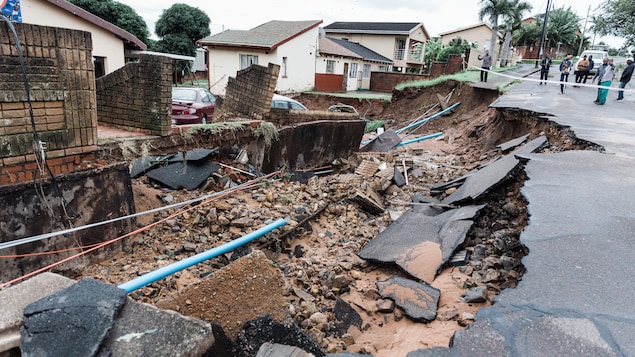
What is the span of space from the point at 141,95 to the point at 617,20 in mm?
50804

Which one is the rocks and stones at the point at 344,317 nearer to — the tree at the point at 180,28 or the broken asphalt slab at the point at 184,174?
the broken asphalt slab at the point at 184,174

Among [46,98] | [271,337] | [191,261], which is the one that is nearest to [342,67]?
[46,98]

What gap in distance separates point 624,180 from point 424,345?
3.89 meters

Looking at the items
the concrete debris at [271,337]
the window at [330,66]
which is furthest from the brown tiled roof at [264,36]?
the concrete debris at [271,337]

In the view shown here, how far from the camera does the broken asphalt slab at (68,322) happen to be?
1562 millimetres

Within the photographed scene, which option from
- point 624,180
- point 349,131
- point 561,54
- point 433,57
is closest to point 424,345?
point 624,180

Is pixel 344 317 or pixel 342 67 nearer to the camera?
pixel 344 317

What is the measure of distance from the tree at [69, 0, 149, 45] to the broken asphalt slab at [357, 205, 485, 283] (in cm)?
3111

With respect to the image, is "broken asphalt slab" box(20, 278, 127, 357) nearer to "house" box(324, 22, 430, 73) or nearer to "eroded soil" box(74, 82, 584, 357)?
"eroded soil" box(74, 82, 584, 357)

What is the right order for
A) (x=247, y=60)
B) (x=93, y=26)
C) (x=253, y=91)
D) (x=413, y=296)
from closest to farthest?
1. (x=413, y=296)
2. (x=253, y=91)
3. (x=93, y=26)
4. (x=247, y=60)

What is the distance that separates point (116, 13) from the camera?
1131 inches

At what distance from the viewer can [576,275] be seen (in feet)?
9.36

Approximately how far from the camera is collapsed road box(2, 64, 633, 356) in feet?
8.17

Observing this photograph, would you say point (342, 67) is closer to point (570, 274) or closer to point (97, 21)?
point (97, 21)
